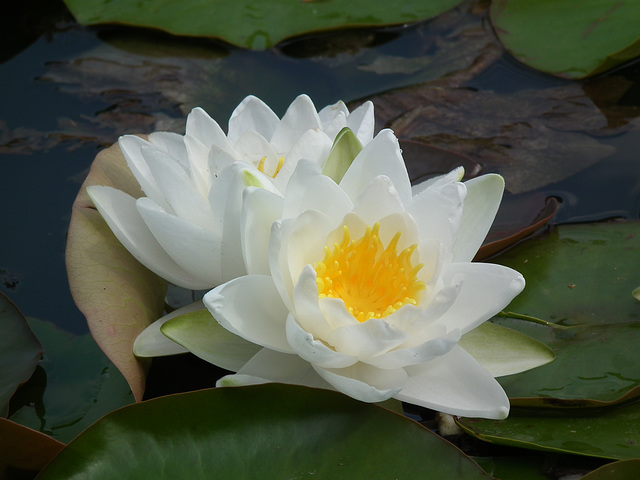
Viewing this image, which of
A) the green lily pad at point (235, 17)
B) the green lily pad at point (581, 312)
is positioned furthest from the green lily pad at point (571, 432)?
the green lily pad at point (235, 17)

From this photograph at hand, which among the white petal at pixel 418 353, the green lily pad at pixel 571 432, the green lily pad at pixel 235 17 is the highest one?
the green lily pad at pixel 235 17

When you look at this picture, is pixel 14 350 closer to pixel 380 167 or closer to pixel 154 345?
pixel 154 345

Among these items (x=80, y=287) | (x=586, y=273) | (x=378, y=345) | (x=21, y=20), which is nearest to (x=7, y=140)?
(x=21, y=20)

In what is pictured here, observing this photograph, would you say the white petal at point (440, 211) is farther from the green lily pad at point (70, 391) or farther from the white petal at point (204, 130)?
the green lily pad at point (70, 391)

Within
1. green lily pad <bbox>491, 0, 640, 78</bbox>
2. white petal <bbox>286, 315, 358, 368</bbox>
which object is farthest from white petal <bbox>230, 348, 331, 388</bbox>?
green lily pad <bbox>491, 0, 640, 78</bbox>

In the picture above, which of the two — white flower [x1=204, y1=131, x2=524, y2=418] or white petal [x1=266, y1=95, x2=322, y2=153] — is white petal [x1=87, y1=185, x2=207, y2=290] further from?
white petal [x1=266, y1=95, x2=322, y2=153]

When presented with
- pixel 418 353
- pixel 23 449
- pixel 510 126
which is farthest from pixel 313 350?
pixel 510 126

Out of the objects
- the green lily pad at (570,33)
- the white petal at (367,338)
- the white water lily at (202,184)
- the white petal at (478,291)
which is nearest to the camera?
the white petal at (367,338)

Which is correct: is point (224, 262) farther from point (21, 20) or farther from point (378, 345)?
point (21, 20)
